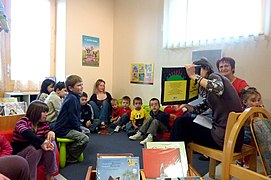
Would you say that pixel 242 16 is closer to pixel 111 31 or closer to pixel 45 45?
pixel 111 31

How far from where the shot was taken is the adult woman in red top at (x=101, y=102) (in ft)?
13.9

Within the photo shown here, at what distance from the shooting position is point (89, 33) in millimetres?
4695

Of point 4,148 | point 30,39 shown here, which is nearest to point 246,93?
point 4,148

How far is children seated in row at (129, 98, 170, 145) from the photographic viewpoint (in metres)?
3.46

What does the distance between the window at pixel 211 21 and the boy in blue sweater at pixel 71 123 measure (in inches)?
73.2

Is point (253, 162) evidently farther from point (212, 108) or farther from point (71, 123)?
point (71, 123)

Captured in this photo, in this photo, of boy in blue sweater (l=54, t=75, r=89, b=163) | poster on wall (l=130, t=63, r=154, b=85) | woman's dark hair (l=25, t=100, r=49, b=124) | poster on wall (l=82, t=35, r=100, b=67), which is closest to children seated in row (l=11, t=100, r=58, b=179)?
woman's dark hair (l=25, t=100, r=49, b=124)

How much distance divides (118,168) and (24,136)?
102 centimetres

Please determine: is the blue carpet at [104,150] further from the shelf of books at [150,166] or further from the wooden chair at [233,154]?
the shelf of books at [150,166]

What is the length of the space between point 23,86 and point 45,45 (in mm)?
863

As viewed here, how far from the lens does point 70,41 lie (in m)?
4.43

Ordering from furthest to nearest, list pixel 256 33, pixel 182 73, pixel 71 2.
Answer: pixel 71 2 → pixel 256 33 → pixel 182 73

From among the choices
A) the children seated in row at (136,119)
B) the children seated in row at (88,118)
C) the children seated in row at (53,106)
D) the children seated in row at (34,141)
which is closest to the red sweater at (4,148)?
the children seated in row at (34,141)

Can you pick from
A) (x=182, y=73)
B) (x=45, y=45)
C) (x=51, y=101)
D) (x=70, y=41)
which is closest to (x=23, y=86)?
(x=45, y=45)
